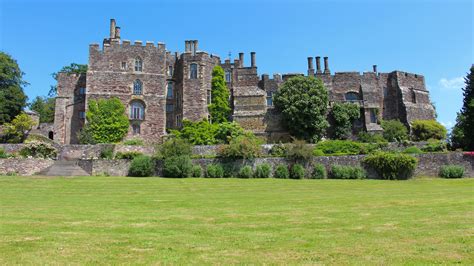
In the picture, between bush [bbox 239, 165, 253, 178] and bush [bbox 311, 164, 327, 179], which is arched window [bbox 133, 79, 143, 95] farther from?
bush [bbox 311, 164, 327, 179]

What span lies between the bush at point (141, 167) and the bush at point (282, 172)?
386 inches

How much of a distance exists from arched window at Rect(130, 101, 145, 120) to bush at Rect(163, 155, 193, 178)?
610 inches

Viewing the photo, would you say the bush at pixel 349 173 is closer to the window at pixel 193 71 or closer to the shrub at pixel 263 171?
the shrub at pixel 263 171

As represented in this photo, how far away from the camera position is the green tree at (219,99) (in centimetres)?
4594

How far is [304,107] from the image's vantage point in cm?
4288

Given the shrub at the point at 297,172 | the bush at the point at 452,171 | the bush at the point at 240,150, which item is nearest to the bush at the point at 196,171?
the bush at the point at 240,150

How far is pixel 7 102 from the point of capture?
4619 centimetres

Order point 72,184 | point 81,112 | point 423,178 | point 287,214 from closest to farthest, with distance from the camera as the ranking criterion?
point 287,214
point 72,184
point 423,178
point 81,112

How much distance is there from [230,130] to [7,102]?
26639 millimetres

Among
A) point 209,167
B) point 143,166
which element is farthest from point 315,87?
point 143,166

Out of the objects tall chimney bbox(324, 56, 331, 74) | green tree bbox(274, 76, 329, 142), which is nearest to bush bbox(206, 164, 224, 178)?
green tree bbox(274, 76, 329, 142)

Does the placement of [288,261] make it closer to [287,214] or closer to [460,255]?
[460,255]

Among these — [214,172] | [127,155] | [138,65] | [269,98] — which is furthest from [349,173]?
[138,65]

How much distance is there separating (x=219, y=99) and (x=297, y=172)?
717 inches
